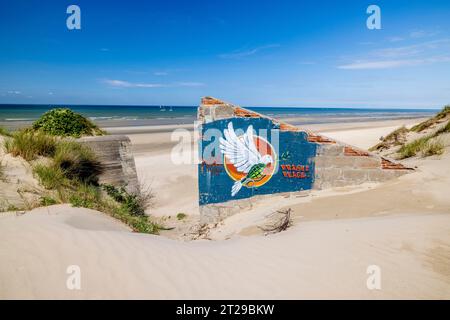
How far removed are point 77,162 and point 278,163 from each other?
16.0 ft

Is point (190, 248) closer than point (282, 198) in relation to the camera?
Yes

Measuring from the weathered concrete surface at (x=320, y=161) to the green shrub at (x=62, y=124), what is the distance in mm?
4254

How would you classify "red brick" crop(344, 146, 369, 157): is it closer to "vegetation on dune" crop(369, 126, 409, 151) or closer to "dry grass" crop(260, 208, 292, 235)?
"dry grass" crop(260, 208, 292, 235)

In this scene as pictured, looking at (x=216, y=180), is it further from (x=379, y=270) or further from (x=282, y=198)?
(x=379, y=270)

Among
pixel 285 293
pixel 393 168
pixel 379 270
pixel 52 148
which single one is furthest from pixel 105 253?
pixel 393 168

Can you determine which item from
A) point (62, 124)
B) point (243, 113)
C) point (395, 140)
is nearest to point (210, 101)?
point (243, 113)

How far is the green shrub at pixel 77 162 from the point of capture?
19.9 feet

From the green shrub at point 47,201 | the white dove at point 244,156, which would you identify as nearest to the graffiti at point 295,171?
the white dove at point 244,156

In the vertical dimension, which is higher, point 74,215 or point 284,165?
point 284,165

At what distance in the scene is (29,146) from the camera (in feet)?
19.2

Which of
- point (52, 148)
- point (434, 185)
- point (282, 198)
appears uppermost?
point (52, 148)

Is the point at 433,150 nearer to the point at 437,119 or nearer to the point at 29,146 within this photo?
the point at 437,119
